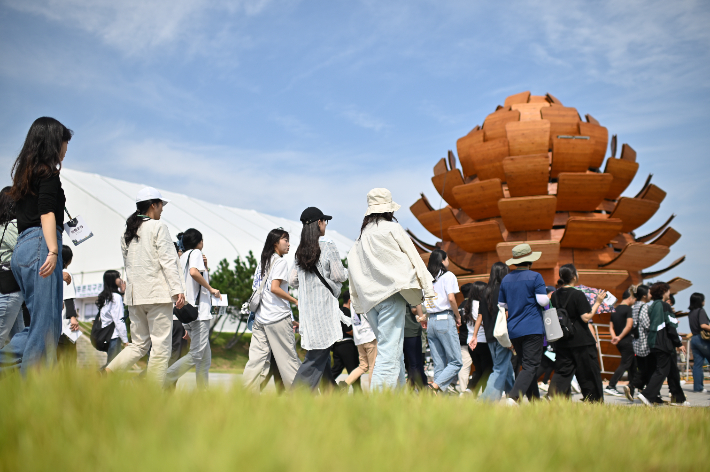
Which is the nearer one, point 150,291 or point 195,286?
point 150,291

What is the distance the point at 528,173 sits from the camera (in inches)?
634

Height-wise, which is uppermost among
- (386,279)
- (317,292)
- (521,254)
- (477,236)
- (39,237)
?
(477,236)

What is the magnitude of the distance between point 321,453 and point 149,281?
3673mm

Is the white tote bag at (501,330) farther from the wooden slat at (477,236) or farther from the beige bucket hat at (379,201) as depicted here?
the wooden slat at (477,236)

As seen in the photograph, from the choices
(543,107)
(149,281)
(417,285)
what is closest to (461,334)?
(417,285)

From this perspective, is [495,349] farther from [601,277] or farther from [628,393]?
[601,277]

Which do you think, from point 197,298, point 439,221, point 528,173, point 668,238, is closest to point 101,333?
point 197,298

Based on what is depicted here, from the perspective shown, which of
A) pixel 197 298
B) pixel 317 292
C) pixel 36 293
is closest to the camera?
pixel 36 293

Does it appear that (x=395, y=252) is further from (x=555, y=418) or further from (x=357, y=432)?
(x=357, y=432)

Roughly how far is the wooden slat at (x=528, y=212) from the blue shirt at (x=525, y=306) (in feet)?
32.6

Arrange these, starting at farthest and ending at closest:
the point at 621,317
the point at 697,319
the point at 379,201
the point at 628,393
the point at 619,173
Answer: the point at 619,173, the point at 697,319, the point at 621,317, the point at 628,393, the point at 379,201

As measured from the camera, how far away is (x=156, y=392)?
2.43 meters

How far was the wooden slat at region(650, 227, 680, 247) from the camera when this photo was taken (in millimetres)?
17594

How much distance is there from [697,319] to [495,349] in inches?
271
